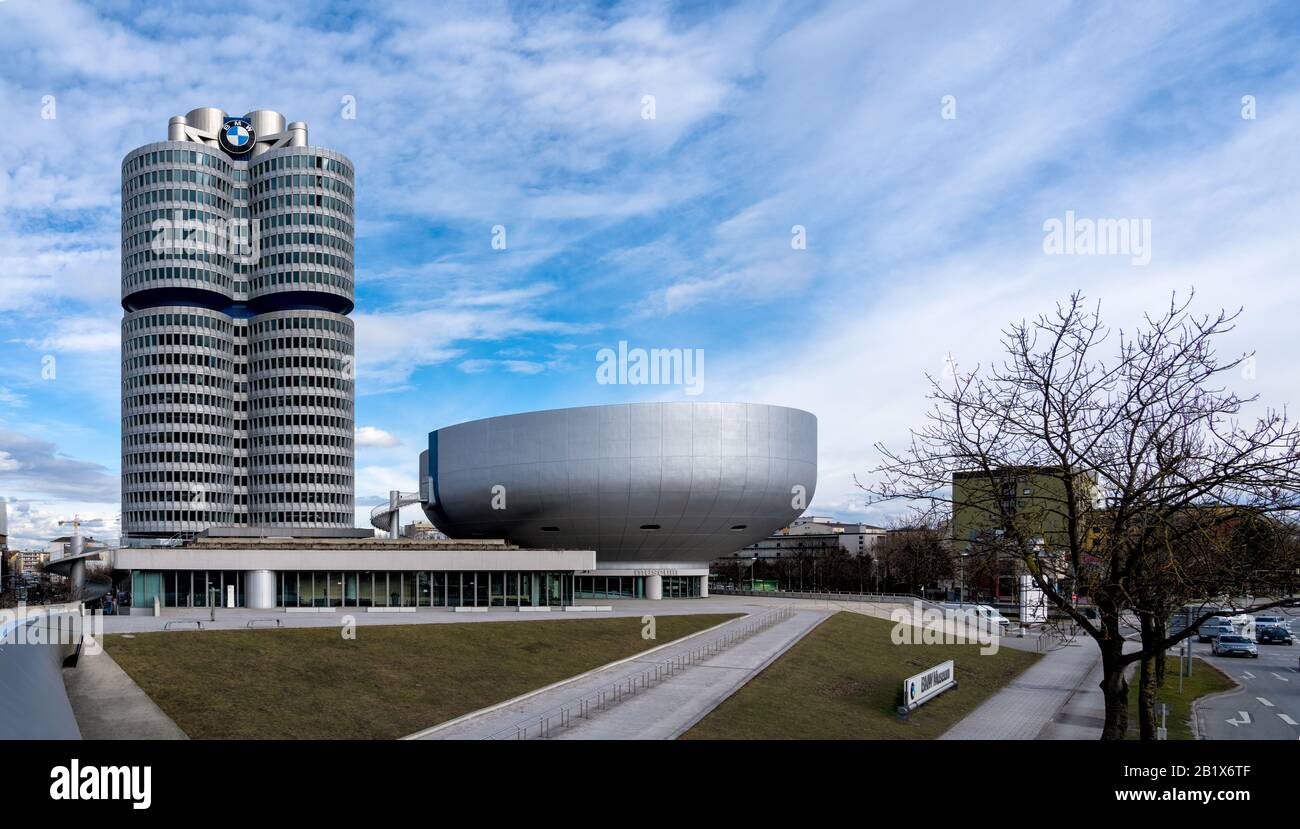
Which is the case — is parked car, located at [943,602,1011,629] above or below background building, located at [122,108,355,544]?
below

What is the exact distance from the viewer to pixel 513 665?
120 ft

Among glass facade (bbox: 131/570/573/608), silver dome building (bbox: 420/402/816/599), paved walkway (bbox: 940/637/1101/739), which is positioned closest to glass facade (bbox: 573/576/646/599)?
silver dome building (bbox: 420/402/816/599)

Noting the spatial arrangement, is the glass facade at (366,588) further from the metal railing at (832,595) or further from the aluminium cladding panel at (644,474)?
the metal railing at (832,595)

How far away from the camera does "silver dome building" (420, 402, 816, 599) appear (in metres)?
73.4

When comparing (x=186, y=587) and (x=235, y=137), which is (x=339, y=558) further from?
(x=235, y=137)

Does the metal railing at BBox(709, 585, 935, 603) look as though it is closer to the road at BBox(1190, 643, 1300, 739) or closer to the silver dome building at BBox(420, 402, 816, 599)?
the silver dome building at BBox(420, 402, 816, 599)

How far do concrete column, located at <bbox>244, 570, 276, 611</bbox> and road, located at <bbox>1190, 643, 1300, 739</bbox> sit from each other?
51617mm

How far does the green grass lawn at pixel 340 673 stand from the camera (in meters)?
24.8

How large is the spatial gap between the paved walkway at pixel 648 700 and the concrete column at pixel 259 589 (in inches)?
1118

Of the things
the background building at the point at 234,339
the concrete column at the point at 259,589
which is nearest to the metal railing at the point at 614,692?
the concrete column at the point at 259,589

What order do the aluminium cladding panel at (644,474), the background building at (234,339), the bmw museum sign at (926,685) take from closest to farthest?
the bmw museum sign at (926,685) → the aluminium cladding panel at (644,474) → the background building at (234,339)

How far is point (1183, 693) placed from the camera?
4031 cm

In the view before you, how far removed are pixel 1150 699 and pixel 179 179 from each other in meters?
147
